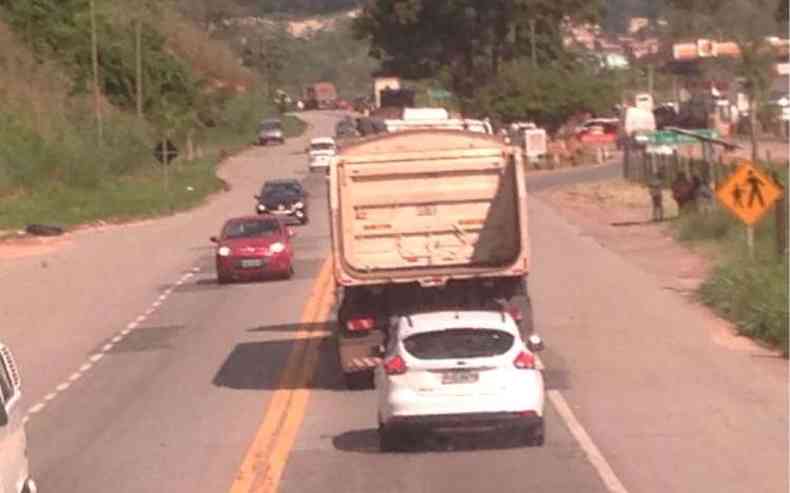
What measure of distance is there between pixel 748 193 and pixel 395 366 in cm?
1492

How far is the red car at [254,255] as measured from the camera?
43062 millimetres

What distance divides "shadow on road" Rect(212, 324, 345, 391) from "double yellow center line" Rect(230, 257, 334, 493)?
0.08 meters

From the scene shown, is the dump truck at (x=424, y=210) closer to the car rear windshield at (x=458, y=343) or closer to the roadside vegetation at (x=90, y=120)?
the car rear windshield at (x=458, y=343)

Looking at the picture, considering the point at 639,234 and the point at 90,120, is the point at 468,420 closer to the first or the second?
the point at 639,234

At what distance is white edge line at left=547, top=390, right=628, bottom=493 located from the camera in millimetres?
17094

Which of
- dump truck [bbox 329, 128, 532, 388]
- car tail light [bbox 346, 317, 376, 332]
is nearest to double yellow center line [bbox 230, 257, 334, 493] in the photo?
car tail light [bbox 346, 317, 376, 332]

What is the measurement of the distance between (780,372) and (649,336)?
158 inches

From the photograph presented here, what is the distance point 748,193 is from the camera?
3281cm

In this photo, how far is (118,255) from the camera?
55.2 m

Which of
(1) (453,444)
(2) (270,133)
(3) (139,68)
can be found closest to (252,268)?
(1) (453,444)

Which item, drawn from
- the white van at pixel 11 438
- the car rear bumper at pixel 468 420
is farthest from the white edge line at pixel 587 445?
the white van at pixel 11 438

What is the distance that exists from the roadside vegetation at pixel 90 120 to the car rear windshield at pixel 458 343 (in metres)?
46.9

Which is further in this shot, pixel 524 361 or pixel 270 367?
pixel 270 367

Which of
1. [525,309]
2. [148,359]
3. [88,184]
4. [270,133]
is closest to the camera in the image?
[525,309]
